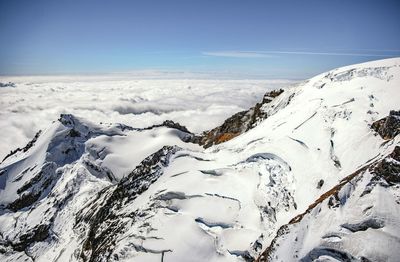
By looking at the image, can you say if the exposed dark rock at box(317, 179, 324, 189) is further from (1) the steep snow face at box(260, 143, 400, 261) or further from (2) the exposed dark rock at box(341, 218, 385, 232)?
(2) the exposed dark rock at box(341, 218, 385, 232)

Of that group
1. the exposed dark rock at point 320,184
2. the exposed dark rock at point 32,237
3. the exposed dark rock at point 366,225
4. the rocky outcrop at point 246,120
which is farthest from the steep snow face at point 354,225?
the exposed dark rock at point 32,237

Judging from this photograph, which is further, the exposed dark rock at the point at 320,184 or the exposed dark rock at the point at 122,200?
the exposed dark rock at the point at 122,200

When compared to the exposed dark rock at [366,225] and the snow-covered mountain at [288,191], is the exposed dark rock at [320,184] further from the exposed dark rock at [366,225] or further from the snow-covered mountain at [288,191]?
the exposed dark rock at [366,225]

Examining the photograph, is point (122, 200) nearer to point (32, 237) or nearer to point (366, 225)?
point (366, 225)

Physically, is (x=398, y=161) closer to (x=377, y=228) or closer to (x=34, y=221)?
(x=377, y=228)

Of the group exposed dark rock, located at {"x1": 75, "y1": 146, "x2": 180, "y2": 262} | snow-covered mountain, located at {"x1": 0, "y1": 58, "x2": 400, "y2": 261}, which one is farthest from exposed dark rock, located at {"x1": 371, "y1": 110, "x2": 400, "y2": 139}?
exposed dark rock, located at {"x1": 75, "y1": 146, "x2": 180, "y2": 262}

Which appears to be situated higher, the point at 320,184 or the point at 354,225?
the point at 354,225

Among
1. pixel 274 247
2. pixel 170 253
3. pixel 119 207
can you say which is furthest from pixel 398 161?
pixel 119 207

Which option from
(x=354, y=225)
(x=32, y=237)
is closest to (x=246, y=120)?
(x=354, y=225)
